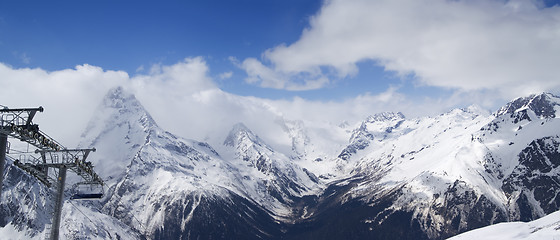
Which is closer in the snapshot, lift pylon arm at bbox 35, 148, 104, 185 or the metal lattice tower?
the metal lattice tower

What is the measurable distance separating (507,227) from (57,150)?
119 metres

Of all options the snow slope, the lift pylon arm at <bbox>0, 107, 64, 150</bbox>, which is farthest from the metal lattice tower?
the snow slope

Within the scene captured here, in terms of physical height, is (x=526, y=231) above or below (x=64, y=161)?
below

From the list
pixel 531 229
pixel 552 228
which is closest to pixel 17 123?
pixel 552 228

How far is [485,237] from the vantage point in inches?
4304

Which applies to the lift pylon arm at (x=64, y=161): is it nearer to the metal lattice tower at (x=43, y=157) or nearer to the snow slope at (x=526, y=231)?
the metal lattice tower at (x=43, y=157)

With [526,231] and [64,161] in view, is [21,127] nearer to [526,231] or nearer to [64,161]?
[64,161]

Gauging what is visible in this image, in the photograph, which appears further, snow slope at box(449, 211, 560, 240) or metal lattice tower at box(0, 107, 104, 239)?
snow slope at box(449, 211, 560, 240)

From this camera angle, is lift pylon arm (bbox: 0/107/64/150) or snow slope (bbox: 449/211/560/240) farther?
snow slope (bbox: 449/211/560/240)

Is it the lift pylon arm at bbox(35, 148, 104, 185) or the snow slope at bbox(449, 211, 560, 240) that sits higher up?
the lift pylon arm at bbox(35, 148, 104, 185)

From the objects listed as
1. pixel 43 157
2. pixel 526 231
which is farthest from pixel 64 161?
pixel 526 231

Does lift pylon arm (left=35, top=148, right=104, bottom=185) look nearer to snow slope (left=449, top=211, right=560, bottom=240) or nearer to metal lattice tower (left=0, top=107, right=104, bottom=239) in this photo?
metal lattice tower (left=0, top=107, right=104, bottom=239)

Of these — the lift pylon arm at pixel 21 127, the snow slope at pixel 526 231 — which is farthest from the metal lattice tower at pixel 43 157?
the snow slope at pixel 526 231

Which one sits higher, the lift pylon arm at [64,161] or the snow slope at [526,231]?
Result: the lift pylon arm at [64,161]
